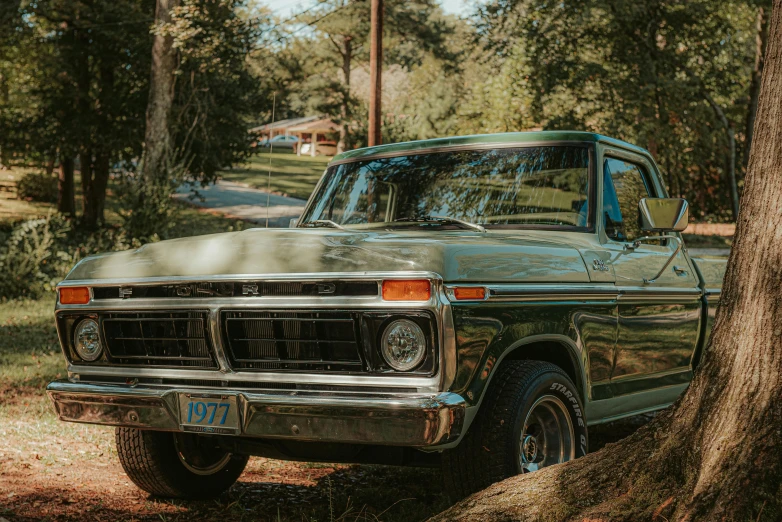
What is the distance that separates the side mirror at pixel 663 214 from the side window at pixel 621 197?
0.19m

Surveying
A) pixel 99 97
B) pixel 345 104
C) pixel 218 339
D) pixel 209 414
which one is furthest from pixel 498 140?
pixel 345 104

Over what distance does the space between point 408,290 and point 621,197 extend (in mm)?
2351

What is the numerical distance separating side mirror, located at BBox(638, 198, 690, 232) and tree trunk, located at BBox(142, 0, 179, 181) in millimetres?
14178

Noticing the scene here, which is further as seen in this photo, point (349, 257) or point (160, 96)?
point (160, 96)

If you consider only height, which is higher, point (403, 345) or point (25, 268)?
point (403, 345)

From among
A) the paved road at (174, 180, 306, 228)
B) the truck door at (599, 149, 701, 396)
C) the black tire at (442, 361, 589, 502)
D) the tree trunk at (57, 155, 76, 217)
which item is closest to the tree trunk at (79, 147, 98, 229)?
the tree trunk at (57, 155, 76, 217)

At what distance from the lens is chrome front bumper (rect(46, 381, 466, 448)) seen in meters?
3.36

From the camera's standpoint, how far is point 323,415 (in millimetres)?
3506

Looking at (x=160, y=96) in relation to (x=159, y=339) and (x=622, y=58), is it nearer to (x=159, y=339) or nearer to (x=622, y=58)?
(x=622, y=58)

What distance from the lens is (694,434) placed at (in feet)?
9.81

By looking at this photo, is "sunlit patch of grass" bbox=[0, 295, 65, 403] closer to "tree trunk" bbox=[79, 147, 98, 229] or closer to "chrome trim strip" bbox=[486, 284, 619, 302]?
"chrome trim strip" bbox=[486, 284, 619, 302]

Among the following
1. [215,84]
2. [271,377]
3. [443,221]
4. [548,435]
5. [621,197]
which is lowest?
[548,435]

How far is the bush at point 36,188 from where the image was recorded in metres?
33.8

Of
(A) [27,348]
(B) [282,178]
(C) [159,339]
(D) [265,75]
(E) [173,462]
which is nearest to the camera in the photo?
(C) [159,339]
